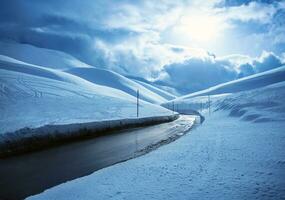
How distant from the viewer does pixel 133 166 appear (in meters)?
12.6

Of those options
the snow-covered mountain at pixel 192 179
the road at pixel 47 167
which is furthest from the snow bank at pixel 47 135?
the snow-covered mountain at pixel 192 179

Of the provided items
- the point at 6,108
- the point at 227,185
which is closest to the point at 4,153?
the point at 227,185

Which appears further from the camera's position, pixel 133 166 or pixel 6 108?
pixel 6 108

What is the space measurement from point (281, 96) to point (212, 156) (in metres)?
50.7

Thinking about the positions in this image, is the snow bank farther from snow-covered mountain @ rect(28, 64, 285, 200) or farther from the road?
snow-covered mountain @ rect(28, 64, 285, 200)

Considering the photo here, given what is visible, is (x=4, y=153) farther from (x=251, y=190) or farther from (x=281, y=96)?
(x=281, y=96)

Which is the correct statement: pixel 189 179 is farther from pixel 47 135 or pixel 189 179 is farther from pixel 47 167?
pixel 47 135

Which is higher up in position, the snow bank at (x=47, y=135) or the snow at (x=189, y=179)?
the snow bank at (x=47, y=135)

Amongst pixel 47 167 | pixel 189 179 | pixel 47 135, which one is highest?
pixel 47 135

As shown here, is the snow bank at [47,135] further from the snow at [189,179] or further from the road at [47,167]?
the snow at [189,179]

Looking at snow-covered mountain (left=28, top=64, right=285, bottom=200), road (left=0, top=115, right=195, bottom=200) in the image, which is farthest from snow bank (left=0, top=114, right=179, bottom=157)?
snow-covered mountain (left=28, top=64, right=285, bottom=200)

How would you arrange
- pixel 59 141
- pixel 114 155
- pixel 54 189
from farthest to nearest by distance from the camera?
1. pixel 59 141
2. pixel 114 155
3. pixel 54 189

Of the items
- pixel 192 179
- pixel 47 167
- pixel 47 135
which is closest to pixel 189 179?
pixel 192 179

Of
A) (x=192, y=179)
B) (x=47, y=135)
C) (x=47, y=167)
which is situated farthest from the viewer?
(x=47, y=135)
